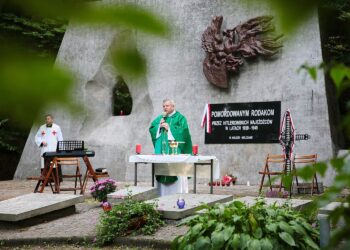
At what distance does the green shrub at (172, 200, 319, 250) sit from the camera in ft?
15.6

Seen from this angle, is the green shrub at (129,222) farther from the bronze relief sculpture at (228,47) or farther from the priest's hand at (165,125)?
the bronze relief sculpture at (228,47)

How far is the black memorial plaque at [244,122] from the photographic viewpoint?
14.3 m

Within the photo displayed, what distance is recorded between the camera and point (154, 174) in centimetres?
1073

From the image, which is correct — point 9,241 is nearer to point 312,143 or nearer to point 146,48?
point 146,48

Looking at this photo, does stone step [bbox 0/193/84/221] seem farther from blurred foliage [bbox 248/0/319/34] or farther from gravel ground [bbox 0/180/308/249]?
blurred foliage [bbox 248/0/319/34]

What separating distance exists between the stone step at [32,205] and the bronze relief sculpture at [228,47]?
7003 mm

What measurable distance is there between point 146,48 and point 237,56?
45.7ft

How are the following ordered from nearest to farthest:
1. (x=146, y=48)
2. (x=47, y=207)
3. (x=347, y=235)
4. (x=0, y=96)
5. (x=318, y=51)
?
1. (x=0, y=96)
2. (x=146, y=48)
3. (x=347, y=235)
4. (x=47, y=207)
5. (x=318, y=51)

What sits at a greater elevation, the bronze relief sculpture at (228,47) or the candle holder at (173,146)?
the bronze relief sculpture at (228,47)

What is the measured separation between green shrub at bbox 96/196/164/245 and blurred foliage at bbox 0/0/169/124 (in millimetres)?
6050

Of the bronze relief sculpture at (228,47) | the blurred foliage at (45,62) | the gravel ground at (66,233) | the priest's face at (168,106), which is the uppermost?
the bronze relief sculpture at (228,47)

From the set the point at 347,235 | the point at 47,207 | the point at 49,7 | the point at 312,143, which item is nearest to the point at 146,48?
the point at 49,7

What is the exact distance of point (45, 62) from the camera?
3.15ft

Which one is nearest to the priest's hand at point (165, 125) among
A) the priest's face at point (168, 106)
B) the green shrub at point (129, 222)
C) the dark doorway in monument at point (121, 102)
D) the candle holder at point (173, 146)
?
the priest's face at point (168, 106)
